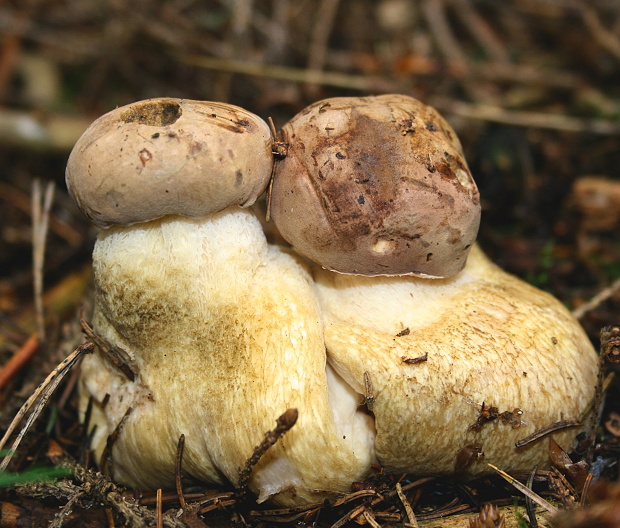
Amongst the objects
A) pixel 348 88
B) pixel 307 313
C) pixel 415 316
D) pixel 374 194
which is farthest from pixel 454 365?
pixel 348 88

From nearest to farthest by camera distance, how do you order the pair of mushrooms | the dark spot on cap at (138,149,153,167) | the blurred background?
1. the dark spot on cap at (138,149,153,167)
2. the pair of mushrooms
3. the blurred background

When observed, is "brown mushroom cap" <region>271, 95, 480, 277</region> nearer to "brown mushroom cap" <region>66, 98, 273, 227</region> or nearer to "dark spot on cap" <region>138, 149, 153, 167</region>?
"brown mushroom cap" <region>66, 98, 273, 227</region>

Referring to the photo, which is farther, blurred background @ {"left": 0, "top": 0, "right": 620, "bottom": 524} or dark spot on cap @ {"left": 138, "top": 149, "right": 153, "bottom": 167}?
blurred background @ {"left": 0, "top": 0, "right": 620, "bottom": 524}

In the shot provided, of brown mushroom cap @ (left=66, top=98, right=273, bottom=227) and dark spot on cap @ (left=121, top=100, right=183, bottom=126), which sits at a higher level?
dark spot on cap @ (left=121, top=100, right=183, bottom=126)

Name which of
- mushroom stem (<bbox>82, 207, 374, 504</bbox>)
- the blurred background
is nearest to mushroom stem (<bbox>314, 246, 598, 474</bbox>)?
mushroom stem (<bbox>82, 207, 374, 504</bbox>)

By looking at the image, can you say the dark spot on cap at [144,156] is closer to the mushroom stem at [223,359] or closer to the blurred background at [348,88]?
the mushroom stem at [223,359]

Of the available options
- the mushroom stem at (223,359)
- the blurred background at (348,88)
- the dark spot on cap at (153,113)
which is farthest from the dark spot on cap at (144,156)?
the blurred background at (348,88)
